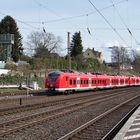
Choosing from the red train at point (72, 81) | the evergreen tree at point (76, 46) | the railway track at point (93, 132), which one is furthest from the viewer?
the evergreen tree at point (76, 46)

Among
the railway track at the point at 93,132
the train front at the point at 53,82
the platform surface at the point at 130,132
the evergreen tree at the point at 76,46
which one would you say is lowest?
the railway track at the point at 93,132

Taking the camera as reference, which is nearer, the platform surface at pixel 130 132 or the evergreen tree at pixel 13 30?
the platform surface at pixel 130 132

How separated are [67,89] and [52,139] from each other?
1282 inches

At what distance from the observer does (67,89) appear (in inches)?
1817

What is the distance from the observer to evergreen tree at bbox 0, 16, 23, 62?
10056cm

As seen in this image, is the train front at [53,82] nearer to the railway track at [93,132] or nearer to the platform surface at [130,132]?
the railway track at [93,132]

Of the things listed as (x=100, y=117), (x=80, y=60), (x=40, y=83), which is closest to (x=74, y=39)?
(x=80, y=60)

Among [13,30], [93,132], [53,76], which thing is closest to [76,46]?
[13,30]

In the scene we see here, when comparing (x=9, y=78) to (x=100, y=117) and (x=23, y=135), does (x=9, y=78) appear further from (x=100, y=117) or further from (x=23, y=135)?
(x=23, y=135)

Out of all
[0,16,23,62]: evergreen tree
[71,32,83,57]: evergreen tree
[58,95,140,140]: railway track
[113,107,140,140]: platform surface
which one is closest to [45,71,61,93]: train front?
[58,95,140,140]: railway track

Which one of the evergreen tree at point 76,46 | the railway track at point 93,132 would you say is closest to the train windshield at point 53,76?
the railway track at point 93,132

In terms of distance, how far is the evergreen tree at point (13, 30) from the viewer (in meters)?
101

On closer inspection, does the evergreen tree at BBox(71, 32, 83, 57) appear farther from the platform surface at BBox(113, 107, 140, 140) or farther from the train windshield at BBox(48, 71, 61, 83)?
the platform surface at BBox(113, 107, 140, 140)

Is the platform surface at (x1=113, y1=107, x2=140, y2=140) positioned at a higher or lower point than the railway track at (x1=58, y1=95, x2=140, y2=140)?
higher
